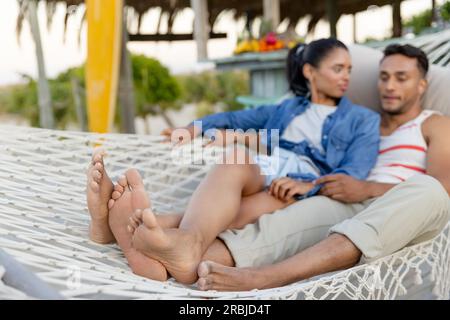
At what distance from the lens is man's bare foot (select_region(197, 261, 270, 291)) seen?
1286 millimetres

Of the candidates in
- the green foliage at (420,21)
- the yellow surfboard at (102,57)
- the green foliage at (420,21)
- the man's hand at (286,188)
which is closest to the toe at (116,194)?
the man's hand at (286,188)

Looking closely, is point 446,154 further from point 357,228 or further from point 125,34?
point 125,34

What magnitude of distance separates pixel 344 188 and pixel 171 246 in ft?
1.96

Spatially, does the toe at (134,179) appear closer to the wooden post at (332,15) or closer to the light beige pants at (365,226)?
the light beige pants at (365,226)

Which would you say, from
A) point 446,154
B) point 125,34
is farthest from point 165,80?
point 446,154

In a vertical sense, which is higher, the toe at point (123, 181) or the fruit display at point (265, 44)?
the fruit display at point (265, 44)

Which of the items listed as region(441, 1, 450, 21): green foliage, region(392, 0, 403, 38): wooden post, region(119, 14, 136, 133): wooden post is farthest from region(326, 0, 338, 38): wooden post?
region(441, 1, 450, 21): green foliage

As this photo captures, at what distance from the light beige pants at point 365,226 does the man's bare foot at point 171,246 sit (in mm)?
163

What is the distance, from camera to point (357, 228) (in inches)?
54.7

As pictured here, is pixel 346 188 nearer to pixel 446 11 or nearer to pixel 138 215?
pixel 138 215

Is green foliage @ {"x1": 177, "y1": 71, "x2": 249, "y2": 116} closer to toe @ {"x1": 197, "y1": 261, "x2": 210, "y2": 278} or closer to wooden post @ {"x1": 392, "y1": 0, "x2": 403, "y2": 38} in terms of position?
wooden post @ {"x1": 392, "y1": 0, "x2": 403, "y2": 38}

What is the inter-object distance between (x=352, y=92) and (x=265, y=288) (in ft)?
3.55

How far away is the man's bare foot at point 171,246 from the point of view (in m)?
1.25

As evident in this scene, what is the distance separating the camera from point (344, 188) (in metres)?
1.67
